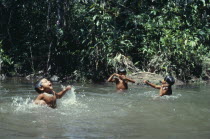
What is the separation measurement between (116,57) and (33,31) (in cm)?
455

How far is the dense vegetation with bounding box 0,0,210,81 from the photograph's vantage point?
11523mm

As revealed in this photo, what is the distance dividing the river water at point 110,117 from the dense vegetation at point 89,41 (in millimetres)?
3392

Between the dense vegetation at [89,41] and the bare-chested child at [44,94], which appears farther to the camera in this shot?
the dense vegetation at [89,41]

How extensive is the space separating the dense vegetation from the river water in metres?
3.39

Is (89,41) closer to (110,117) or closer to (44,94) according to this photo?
(44,94)

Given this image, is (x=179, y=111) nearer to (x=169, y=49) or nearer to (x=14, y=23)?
(x=169, y=49)

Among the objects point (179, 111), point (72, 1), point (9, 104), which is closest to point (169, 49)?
point (72, 1)

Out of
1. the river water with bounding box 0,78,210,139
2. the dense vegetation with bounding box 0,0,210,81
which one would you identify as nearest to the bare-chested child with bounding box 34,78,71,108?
the river water with bounding box 0,78,210,139

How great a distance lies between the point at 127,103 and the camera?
7.14m

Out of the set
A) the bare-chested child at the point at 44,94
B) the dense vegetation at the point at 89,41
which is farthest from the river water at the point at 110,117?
the dense vegetation at the point at 89,41

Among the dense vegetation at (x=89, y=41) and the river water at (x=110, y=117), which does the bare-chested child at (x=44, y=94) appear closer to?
the river water at (x=110, y=117)

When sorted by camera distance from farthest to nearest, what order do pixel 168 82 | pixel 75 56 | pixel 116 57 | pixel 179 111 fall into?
pixel 75 56 → pixel 116 57 → pixel 168 82 → pixel 179 111

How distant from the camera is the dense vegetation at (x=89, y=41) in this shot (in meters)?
11.5

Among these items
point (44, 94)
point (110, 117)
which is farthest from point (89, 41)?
point (110, 117)
